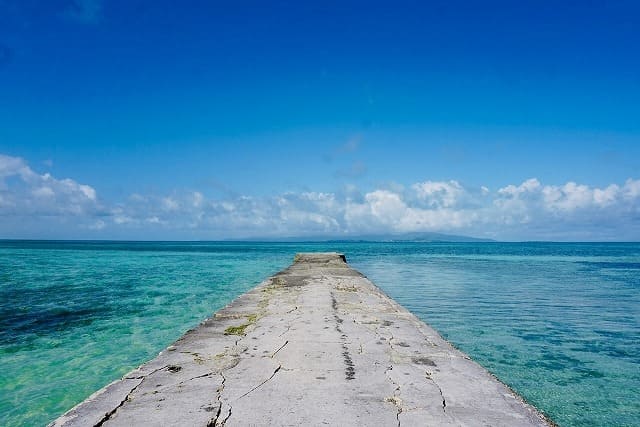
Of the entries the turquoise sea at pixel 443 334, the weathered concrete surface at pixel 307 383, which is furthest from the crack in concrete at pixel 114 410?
the turquoise sea at pixel 443 334

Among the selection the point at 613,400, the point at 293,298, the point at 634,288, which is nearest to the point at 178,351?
the point at 293,298

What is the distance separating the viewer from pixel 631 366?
233 inches

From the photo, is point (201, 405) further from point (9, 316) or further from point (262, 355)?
point (9, 316)

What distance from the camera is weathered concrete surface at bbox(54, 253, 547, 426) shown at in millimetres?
2404

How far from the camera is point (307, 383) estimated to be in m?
2.93

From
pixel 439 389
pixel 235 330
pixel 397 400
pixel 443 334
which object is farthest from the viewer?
pixel 443 334

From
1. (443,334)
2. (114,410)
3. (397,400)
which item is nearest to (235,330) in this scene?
(114,410)

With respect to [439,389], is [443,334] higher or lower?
lower

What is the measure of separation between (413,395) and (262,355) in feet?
4.69

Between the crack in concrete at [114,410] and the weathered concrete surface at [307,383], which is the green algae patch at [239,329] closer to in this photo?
the weathered concrete surface at [307,383]

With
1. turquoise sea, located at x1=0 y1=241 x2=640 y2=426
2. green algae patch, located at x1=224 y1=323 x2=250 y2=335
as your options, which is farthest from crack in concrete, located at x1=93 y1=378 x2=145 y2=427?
turquoise sea, located at x1=0 y1=241 x2=640 y2=426

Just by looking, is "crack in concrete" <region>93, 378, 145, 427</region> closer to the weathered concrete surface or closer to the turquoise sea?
the weathered concrete surface

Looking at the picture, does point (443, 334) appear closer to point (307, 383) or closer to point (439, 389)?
point (439, 389)

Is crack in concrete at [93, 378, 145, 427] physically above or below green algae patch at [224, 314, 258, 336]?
above
